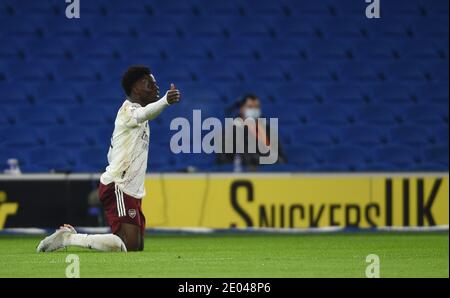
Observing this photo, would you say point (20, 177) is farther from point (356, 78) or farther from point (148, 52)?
point (356, 78)

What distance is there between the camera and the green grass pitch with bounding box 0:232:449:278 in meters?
Result: 7.74

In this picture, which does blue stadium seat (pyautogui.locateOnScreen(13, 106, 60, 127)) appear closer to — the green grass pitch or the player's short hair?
the green grass pitch

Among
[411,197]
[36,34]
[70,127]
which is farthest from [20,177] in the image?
[411,197]

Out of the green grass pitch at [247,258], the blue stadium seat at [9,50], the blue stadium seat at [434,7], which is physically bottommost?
the green grass pitch at [247,258]

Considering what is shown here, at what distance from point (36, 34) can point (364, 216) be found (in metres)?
5.23

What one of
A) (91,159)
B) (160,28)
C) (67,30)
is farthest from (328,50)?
(91,159)

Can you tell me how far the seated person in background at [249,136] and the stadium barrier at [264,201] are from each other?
811 mm

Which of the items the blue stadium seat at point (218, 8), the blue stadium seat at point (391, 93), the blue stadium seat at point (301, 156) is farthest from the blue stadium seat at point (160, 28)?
the blue stadium seat at point (391, 93)

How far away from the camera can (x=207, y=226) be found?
13055 mm

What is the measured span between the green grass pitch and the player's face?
1290 millimetres

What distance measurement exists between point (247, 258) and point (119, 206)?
1120mm

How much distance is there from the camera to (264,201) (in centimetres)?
1309

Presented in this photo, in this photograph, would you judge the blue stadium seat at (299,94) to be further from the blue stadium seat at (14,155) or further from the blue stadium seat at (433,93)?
the blue stadium seat at (14,155)

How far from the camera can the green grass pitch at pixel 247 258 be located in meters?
7.74
